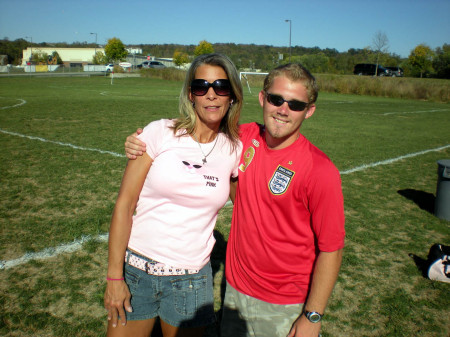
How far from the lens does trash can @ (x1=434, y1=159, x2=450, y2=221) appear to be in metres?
5.39

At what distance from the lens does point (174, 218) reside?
2.04 m

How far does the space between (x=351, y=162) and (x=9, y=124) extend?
1008 centimetres

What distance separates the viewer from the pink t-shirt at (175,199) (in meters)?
2.01

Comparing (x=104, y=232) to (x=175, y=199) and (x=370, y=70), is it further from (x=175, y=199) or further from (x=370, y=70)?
(x=370, y=70)

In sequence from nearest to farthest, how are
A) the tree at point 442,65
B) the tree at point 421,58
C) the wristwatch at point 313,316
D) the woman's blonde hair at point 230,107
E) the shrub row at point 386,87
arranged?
the wristwatch at point 313,316, the woman's blonde hair at point 230,107, the shrub row at point 386,87, the tree at point 442,65, the tree at point 421,58

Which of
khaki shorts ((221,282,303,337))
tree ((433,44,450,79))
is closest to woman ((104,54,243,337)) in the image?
khaki shorts ((221,282,303,337))

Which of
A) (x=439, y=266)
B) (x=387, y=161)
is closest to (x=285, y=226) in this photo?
(x=439, y=266)

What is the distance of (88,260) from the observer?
388 centimetres

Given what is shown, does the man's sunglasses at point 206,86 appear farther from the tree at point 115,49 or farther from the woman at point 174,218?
the tree at point 115,49

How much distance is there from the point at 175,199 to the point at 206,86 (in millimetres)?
737

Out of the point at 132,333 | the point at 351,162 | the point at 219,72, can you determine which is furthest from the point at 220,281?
the point at 351,162

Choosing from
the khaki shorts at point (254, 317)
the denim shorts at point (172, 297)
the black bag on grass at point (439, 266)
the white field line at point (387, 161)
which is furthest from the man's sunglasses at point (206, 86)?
the white field line at point (387, 161)

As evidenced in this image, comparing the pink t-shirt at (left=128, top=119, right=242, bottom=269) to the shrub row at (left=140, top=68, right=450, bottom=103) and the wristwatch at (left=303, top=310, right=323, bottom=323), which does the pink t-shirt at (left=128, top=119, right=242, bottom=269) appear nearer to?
the wristwatch at (left=303, top=310, right=323, bottom=323)

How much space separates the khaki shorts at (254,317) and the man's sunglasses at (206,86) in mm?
1234
